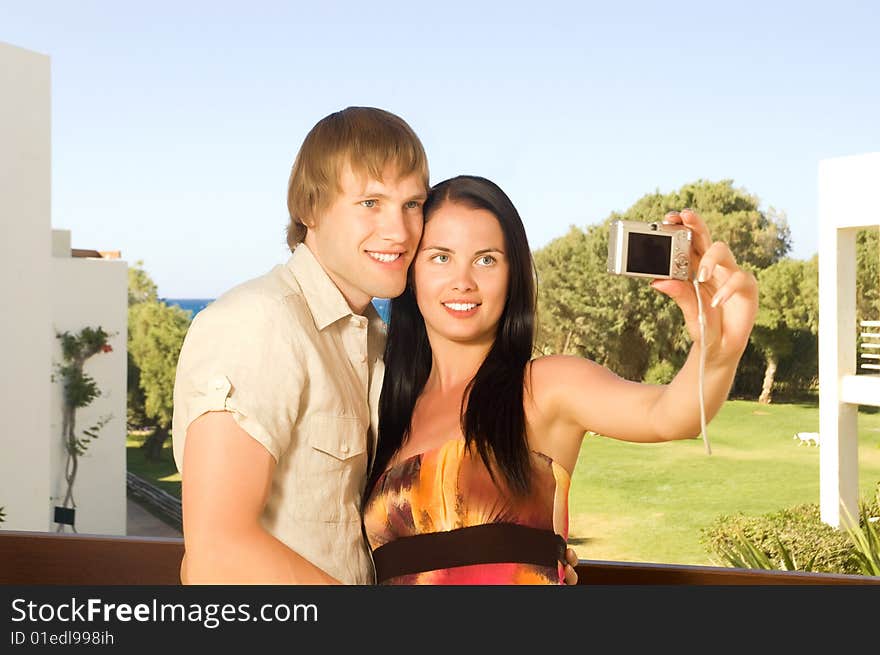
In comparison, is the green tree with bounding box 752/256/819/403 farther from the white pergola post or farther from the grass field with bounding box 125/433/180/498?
the grass field with bounding box 125/433/180/498

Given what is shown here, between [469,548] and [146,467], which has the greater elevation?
[469,548]

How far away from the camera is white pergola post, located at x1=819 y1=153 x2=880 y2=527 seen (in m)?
9.72

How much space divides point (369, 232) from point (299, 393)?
232 millimetres

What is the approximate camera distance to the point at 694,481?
82.2 feet

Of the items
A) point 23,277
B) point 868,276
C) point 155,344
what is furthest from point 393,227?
point 155,344

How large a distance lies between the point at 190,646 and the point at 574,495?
2475cm

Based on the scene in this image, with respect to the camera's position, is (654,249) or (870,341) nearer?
(654,249)

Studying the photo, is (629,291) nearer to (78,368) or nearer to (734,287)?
(78,368)

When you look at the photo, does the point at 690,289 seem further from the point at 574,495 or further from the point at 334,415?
the point at 574,495

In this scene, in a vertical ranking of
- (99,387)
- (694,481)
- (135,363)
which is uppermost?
(135,363)

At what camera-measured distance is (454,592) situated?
117 cm

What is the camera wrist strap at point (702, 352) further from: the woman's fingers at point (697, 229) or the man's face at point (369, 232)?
the man's face at point (369, 232)

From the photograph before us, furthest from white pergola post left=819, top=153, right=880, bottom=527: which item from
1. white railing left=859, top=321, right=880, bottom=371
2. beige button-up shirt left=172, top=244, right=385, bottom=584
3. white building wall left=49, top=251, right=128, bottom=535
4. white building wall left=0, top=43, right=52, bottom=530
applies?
beige button-up shirt left=172, top=244, right=385, bottom=584

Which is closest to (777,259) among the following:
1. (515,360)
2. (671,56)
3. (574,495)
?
(574,495)
